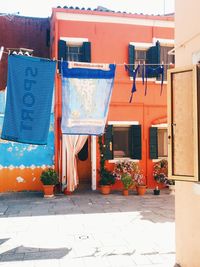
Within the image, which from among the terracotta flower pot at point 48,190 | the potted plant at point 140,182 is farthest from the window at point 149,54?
the terracotta flower pot at point 48,190

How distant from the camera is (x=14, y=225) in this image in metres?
8.24

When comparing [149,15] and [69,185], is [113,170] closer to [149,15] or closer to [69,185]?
[69,185]

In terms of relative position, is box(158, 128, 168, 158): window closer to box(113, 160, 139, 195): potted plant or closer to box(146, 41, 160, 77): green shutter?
box(113, 160, 139, 195): potted plant

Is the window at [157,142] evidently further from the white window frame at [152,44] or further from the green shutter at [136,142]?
the white window frame at [152,44]

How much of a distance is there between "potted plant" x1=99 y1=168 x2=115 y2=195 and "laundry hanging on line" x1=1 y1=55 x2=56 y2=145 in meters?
4.87

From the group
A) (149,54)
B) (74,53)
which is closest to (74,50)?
(74,53)

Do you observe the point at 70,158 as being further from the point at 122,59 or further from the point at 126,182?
the point at 122,59

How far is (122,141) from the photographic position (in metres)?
13.7

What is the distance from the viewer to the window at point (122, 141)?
13.1 metres

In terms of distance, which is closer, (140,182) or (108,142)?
(140,182)

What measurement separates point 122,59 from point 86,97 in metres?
4.92

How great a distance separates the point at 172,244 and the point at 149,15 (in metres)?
10.00

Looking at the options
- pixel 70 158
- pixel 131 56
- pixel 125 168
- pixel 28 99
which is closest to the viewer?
pixel 28 99

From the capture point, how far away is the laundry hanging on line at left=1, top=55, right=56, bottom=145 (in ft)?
25.9
